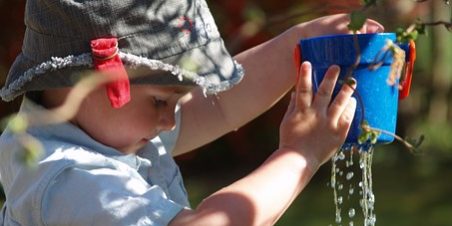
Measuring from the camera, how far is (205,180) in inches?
332

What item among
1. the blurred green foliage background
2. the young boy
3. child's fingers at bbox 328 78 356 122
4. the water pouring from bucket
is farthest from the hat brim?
the blurred green foliage background

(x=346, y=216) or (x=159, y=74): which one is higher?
(x=159, y=74)

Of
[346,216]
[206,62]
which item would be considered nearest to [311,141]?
[206,62]

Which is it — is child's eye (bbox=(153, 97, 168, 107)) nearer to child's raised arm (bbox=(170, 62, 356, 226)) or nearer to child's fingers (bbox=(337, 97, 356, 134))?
child's raised arm (bbox=(170, 62, 356, 226))

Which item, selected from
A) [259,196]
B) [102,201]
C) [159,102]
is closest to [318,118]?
[259,196]

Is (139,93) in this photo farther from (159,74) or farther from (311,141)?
(311,141)

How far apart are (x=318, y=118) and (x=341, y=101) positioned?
67 millimetres

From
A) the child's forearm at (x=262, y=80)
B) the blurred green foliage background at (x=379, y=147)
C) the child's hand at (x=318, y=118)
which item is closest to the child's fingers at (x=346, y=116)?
the child's hand at (x=318, y=118)

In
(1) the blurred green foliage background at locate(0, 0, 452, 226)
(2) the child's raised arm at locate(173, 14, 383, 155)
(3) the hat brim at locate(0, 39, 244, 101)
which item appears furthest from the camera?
(1) the blurred green foliage background at locate(0, 0, 452, 226)

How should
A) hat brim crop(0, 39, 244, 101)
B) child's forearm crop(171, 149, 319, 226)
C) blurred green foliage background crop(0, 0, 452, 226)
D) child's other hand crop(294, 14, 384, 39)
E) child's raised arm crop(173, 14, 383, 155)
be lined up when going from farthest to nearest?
blurred green foliage background crop(0, 0, 452, 226) < child's raised arm crop(173, 14, 383, 155) < child's other hand crop(294, 14, 384, 39) < hat brim crop(0, 39, 244, 101) < child's forearm crop(171, 149, 319, 226)

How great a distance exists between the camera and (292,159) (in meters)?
2.64

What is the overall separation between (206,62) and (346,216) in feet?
14.0

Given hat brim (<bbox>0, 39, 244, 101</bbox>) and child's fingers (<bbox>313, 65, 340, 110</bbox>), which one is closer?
child's fingers (<bbox>313, 65, 340, 110</bbox>)

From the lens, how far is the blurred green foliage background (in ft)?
23.2
